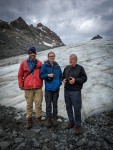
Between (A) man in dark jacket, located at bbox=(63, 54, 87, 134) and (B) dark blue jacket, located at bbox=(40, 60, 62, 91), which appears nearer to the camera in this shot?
(A) man in dark jacket, located at bbox=(63, 54, 87, 134)

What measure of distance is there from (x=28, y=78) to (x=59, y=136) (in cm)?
199

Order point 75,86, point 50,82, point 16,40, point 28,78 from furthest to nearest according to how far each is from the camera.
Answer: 1. point 16,40
2. point 28,78
3. point 50,82
4. point 75,86

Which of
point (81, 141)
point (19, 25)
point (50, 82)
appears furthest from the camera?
point (19, 25)

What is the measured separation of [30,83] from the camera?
5.33 m

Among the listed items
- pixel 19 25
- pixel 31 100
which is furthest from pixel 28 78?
pixel 19 25

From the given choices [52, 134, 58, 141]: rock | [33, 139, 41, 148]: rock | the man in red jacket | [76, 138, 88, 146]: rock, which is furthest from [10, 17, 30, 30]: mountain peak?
[76, 138, 88, 146]: rock

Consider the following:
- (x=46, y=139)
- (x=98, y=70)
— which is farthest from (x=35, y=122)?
(x=98, y=70)

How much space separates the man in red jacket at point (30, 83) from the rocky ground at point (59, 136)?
48 cm

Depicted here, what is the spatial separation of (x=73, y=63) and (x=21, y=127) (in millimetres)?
2605

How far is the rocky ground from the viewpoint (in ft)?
14.4

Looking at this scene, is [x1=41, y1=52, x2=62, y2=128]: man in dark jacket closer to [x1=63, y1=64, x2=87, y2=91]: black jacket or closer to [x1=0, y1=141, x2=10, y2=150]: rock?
[x1=63, y1=64, x2=87, y2=91]: black jacket

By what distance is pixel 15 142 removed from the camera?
4.62 m

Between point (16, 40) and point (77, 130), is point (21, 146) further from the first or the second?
point (16, 40)

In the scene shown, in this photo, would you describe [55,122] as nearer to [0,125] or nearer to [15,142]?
[15,142]
